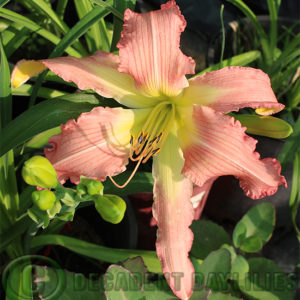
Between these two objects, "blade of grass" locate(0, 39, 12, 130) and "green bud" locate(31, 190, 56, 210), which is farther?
"blade of grass" locate(0, 39, 12, 130)

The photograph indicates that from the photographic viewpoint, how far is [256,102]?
510mm

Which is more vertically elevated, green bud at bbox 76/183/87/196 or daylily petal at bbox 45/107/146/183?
daylily petal at bbox 45/107/146/183

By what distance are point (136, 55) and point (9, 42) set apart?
14.8 inches

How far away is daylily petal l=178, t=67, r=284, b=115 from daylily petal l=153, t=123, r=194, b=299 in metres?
0.08

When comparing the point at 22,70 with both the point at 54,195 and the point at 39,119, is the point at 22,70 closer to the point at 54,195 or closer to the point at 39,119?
the point at 39,119

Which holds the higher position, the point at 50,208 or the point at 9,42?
the point at 9,42

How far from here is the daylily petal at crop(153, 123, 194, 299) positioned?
54cm

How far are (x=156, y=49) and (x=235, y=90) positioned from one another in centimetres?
12

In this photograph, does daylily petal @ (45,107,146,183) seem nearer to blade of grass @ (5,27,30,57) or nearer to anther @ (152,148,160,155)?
anther @ (152,148,160,155)

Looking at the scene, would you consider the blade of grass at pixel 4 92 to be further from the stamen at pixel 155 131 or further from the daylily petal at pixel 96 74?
the stamen at pixel 155 131

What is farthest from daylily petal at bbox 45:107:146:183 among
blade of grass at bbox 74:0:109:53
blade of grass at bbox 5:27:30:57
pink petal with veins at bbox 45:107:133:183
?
blade of grass at bbox 5:27:30:57

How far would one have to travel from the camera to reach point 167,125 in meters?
0.58

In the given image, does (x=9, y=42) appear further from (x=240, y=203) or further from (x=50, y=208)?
(x=240, y=203)

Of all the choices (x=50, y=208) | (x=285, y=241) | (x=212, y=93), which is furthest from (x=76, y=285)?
(x=285, y=241)
